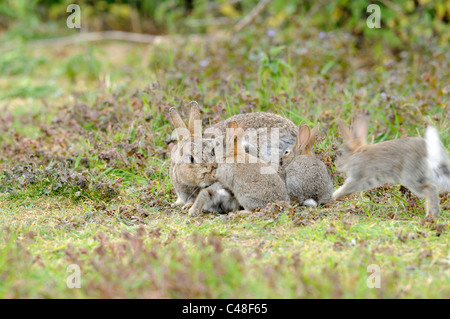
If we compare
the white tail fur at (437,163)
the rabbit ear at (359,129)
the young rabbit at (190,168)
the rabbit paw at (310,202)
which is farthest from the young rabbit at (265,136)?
the white tail fur at (437,163)

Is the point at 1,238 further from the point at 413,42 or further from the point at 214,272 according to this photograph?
the point at 413,42

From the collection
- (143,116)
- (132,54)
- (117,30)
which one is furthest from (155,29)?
(143,116)

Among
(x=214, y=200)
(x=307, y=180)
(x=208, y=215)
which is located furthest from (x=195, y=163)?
(x=307, y=180)

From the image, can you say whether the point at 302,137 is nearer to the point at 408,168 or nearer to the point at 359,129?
the point at 359,129

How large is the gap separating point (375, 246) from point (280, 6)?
22.5ft

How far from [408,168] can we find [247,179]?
3.99 feet

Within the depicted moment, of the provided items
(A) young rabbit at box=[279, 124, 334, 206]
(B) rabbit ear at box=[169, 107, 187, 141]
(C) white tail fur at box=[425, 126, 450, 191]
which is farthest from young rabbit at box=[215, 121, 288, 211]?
(C) white tail fur at box=[425, 126, 450, 191]

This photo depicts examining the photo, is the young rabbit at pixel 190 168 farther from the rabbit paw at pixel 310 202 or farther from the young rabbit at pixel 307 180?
the rabbit paw at pixel 310 202

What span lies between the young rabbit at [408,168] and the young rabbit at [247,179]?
1.77 feet

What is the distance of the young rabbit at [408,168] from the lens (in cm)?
423

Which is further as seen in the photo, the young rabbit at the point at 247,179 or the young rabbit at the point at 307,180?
the young rabbit at the point at 307,180

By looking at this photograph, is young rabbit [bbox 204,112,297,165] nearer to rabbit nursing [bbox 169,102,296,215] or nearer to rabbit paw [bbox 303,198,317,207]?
rabbit nursing [bbox 169,102,296,215]

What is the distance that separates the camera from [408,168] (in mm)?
4258

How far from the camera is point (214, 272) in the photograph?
10.6 ft
